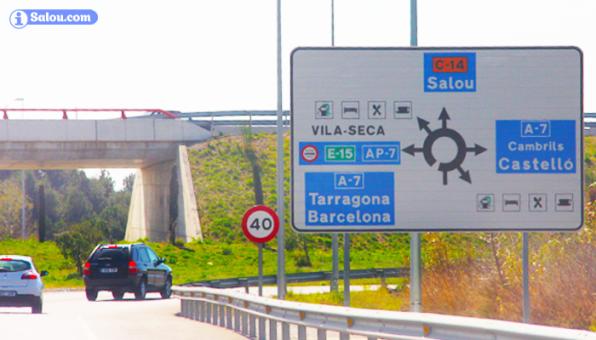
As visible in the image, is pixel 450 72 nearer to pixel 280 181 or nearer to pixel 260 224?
pixel 260 224

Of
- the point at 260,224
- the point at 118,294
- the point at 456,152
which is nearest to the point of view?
the point at 456,152

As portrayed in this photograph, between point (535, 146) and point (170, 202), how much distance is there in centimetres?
4893

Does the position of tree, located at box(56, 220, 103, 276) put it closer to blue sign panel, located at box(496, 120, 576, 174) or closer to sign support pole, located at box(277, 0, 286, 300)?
sign support pole, located at box(277, 0, 286, 300)

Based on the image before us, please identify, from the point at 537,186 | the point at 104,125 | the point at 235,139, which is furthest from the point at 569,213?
the point at 235,139

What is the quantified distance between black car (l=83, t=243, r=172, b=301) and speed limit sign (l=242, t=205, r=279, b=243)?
12.9 m

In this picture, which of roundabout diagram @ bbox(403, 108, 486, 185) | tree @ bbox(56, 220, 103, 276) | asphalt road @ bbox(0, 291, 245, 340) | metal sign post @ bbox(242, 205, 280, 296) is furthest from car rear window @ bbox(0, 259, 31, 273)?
tree @ bbox(56, 220, 103, 276)

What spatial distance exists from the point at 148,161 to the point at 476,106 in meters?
50.0

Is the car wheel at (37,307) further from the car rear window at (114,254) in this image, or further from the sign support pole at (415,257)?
the sign support pole at (415,257)

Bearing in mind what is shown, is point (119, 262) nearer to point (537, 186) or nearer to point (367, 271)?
point (367, 271)

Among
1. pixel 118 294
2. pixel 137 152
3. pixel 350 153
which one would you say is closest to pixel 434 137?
pixel 350 153

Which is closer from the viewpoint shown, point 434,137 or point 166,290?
point 434,137

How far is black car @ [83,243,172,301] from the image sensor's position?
1462 inches

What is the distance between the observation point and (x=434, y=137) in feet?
54.1

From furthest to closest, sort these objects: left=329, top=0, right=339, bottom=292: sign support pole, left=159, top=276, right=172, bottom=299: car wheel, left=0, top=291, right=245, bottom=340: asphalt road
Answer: left=159, top=276, right=172, bottom=299: car wheel
left=329, top=0, right=339, bottom=292: sign support pole
left=0, top=291, right=245, bottom=340: asphalt road
